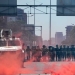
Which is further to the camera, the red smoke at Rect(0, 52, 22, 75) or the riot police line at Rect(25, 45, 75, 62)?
the riot police line at Rect(25, 45, 75, 62)

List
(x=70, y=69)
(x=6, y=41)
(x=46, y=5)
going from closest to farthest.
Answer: (x=70, y=69) < (x=6, y=41) < (x=46, y=5)

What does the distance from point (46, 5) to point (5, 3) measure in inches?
221

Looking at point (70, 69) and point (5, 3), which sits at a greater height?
point (5, 3)

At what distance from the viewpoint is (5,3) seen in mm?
37625

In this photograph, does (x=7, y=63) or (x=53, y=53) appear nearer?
(x=7, y=63)

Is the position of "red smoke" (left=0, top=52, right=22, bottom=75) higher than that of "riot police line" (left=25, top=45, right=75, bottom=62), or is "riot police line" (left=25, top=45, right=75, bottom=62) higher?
"red smoke" (left=0, top=52, right=22, bottom=75)

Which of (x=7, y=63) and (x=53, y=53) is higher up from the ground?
(x=7, y=63)

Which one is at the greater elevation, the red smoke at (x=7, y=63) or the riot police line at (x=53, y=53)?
the red smoke at (x=7, y=63)

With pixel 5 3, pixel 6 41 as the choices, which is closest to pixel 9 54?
pixel 6 41

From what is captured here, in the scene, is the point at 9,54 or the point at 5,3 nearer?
the point at 9,54

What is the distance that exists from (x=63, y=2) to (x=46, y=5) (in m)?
3.73

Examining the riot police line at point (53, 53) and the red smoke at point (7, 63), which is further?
the riot police line at point (53, 53)

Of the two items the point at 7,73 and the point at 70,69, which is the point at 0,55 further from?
the point at 70,69

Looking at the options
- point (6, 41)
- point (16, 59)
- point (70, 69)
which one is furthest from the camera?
point (6, 41)
